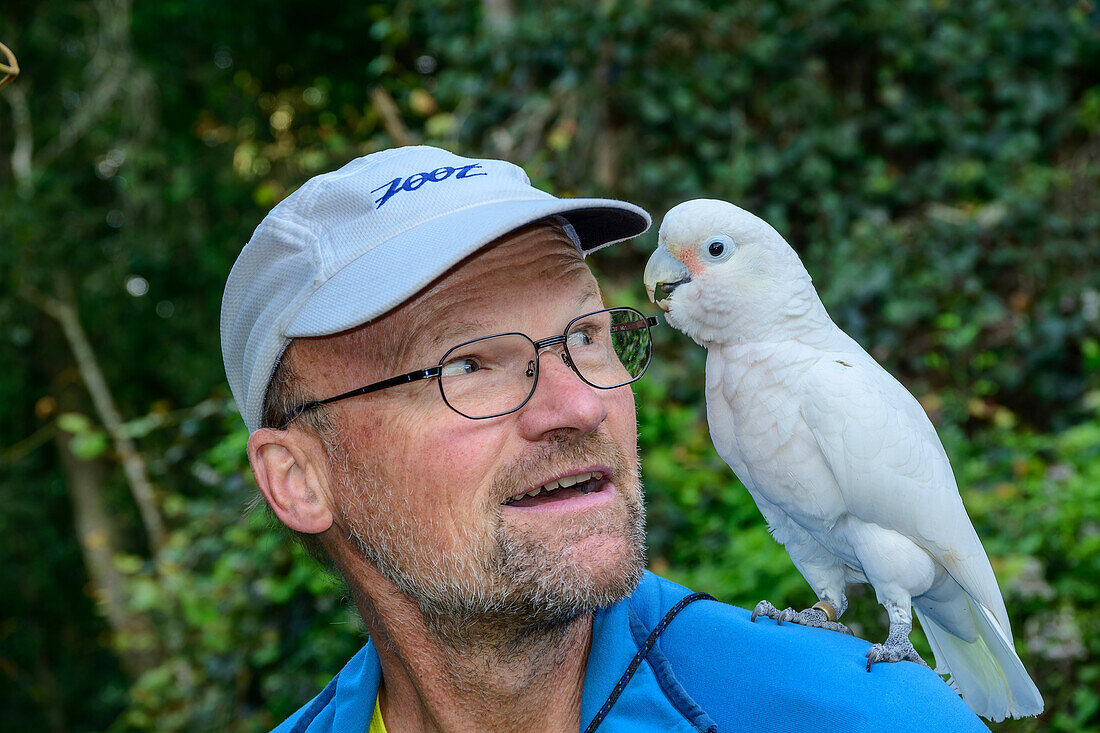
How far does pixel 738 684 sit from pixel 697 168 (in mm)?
3250

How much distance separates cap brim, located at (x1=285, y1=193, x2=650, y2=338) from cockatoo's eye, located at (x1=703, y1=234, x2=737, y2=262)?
152mm

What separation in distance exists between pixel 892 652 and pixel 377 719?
0.81 meters

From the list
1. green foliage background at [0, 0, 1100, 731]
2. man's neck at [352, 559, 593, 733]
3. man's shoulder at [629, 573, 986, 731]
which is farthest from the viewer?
green foliage background at [0, 0, 1100, 731]

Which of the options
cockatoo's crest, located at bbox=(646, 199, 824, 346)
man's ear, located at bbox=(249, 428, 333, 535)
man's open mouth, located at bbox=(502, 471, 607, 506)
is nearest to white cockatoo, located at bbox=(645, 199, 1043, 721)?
cockatoo's crest, located at bbox=(646, 199, 824, 346)

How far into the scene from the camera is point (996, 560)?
2414mm

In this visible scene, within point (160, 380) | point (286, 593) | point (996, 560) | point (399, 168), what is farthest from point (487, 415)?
point (160, 380)

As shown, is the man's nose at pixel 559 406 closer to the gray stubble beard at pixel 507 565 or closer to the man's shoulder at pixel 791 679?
the gray stubble beard at pixel 507 565

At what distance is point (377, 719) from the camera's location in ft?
4.75

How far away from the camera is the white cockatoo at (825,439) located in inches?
46.3

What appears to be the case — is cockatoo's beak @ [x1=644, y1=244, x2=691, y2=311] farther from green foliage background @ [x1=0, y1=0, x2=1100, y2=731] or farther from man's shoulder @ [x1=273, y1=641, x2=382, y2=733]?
green foliage background @ [x1=0, y1=0, x2=1100, y2=731]

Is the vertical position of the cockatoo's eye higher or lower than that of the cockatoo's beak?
higher

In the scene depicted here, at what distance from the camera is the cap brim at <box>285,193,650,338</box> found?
1128mm

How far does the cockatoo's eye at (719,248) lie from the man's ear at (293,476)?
62cm

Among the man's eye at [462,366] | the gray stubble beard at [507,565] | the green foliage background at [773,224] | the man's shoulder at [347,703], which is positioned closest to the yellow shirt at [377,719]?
the man's shoulder at [347,703]
